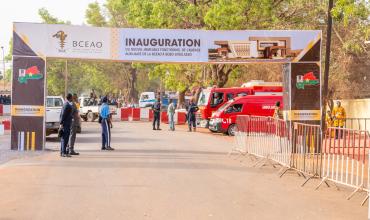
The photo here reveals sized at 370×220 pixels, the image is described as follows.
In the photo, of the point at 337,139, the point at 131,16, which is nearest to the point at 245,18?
the point at 131,16

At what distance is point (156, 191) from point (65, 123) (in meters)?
7.17

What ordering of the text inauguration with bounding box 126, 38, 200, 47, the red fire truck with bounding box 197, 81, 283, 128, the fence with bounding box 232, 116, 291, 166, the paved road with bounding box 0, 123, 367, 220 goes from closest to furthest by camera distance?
the paved road with bounding box 0, 123, 367, 220
the fence with bounding box 232, 116, 291, 166
the text inauguration with bounding box 126, 38, 200, 47
the red fire truck with bounding box 197, 81, 283, 128

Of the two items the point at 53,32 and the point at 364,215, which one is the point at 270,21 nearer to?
the point at 53,32

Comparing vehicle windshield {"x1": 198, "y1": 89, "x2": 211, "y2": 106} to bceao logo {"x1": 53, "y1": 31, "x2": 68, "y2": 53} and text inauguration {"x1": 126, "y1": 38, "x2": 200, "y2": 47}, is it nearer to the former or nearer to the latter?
text inauguration {"x1": 126, "y1": 38, "x2": 200, "y2": 47}

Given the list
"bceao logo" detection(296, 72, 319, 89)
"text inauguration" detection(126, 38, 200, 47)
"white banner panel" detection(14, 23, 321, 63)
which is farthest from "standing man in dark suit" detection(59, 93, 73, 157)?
"bceao logo" detection(296, 72, 319, 89)

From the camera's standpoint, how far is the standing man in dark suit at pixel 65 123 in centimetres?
1730

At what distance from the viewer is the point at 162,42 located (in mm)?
19453

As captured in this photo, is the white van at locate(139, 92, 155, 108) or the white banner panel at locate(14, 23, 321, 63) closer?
the white banner panel at locate(14, 23, 321, 63)

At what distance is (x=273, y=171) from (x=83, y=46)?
7561 millimetres

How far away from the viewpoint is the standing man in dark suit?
56.7 ft

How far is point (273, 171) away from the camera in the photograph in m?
14.8

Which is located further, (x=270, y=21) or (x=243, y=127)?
(x=270, y=21)

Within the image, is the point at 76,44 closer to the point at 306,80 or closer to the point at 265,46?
the point at 265,46

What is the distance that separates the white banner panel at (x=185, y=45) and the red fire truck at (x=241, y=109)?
395 inches
